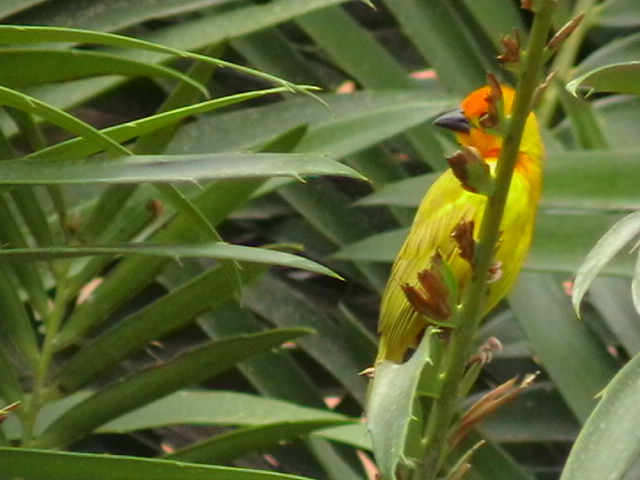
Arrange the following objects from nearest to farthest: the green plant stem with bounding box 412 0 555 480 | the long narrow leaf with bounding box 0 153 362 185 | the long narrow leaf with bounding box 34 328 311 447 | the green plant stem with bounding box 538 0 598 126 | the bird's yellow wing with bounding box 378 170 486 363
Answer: the green plant stem with bounding box 412 0 555 480
the long narrow leaf with bounding box 0 153 362 185
the long narrow leaf with bounding box 34 328 311 447
the bird's yellow wing with bounding box 378 170 486 363
the green plant stem with bounding box 538 0 598 126

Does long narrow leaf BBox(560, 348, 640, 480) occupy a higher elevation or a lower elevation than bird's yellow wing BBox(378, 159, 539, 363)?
lower

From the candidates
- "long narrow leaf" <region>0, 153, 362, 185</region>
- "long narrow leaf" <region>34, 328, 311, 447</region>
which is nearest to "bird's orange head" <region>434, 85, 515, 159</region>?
"long narrow leaf" <region>34, 328, 311, 447</region>

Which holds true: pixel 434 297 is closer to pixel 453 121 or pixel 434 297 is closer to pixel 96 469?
pixel 96 469

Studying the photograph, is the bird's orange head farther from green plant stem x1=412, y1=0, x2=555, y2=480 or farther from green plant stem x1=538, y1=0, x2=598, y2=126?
green plant stem x1=412, y1=0, x2=555, y2=480

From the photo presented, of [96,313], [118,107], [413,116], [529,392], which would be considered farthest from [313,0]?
[529,392]

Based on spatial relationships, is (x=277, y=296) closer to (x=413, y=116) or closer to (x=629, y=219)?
(x=413, y=116)

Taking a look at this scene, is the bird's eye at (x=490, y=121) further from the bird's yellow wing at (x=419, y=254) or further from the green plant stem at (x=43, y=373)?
the bird's yellow wing at (x=419, y=254)
